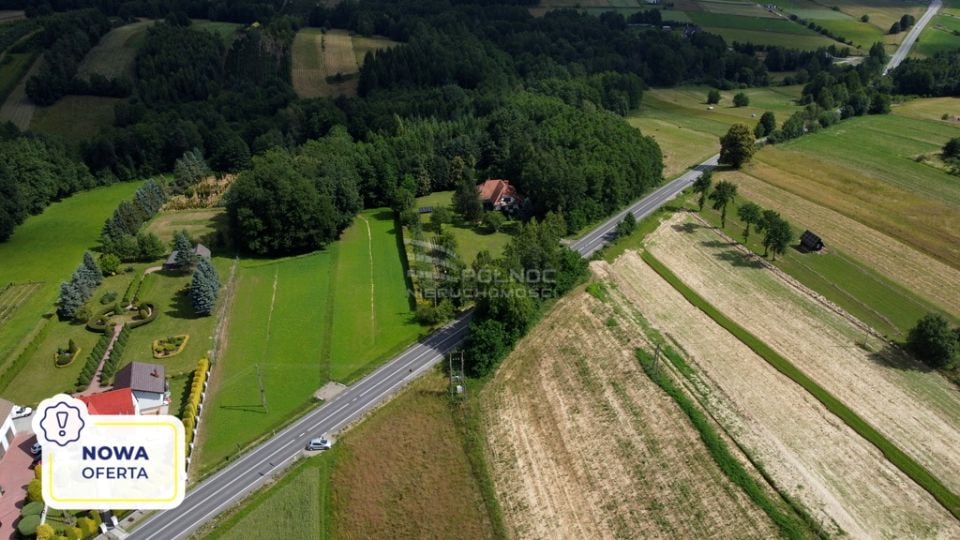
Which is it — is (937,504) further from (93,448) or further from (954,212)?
(954,212)

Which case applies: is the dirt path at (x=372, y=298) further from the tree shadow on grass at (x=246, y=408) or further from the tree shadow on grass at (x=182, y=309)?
the tree shadow on grass at (x=182, y=309)

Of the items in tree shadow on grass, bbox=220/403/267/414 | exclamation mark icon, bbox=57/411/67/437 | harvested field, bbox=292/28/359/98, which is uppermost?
exclamation mark icon, bbox=57/411/67/437

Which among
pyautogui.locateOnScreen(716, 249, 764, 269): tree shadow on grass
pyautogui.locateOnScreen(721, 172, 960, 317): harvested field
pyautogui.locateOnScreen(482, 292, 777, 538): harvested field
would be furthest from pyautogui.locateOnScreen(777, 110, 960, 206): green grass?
pyautogui.locateOnScreen(482, 292, 777, 538): harvested field

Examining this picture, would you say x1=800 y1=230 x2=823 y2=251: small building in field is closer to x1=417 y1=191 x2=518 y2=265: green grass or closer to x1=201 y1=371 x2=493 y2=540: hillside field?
x1=417 y1=191 x2=518 y2=265: green grass

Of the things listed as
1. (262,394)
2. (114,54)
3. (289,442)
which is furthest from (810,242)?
(114,54)

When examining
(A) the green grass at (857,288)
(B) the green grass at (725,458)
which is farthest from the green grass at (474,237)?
(A) the green grass at (857,288)

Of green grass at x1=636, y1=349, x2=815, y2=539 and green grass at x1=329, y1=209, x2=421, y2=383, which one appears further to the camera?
green grass at x1=329, y1=209, x2=421, y2=383

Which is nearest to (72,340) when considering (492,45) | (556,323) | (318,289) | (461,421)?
(318,289)
